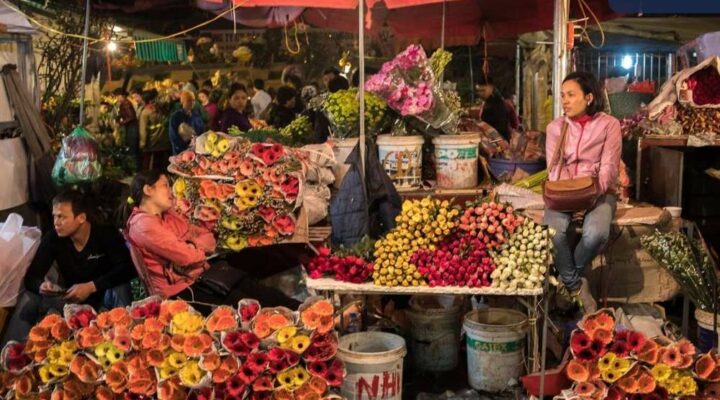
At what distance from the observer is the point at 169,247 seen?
15.8 ft

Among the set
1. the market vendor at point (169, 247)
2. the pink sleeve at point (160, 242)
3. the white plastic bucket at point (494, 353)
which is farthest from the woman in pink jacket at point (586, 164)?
the pink sleeve at point (160, 242)

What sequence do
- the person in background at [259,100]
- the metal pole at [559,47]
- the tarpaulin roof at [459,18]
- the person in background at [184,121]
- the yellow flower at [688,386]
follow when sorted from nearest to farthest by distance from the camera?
the yellow flower at [688,386] → the metal pole at [559,47] → the tarpaulin roof at [459,18] → the person in background at [184,121] → the person in background at [259,100]

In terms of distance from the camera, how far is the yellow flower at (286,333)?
4.18 meters

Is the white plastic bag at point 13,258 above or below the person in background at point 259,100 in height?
below

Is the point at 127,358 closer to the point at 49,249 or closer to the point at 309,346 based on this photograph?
the point at 309,346

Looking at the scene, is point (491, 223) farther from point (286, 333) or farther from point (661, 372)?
point (286, 333)

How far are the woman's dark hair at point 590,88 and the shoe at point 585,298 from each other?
44.0 inches

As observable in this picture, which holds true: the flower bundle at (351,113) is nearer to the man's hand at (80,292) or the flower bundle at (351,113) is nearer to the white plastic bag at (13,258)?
the man's hand at (80,292)

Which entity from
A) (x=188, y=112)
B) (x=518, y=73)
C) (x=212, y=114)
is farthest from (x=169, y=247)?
(x=518, y=73)

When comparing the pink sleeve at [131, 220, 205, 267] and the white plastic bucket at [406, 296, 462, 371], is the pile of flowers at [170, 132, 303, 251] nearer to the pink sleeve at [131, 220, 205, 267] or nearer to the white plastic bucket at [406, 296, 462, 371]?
the pink sleeve at [131, 220, 205, 267]

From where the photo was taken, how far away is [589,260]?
17.4ft

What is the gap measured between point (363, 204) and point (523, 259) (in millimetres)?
1228

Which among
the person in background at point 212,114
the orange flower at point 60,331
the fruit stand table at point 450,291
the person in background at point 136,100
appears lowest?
the orange flower at point 60,331

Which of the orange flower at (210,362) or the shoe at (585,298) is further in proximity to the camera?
the shoe at (585,298)
